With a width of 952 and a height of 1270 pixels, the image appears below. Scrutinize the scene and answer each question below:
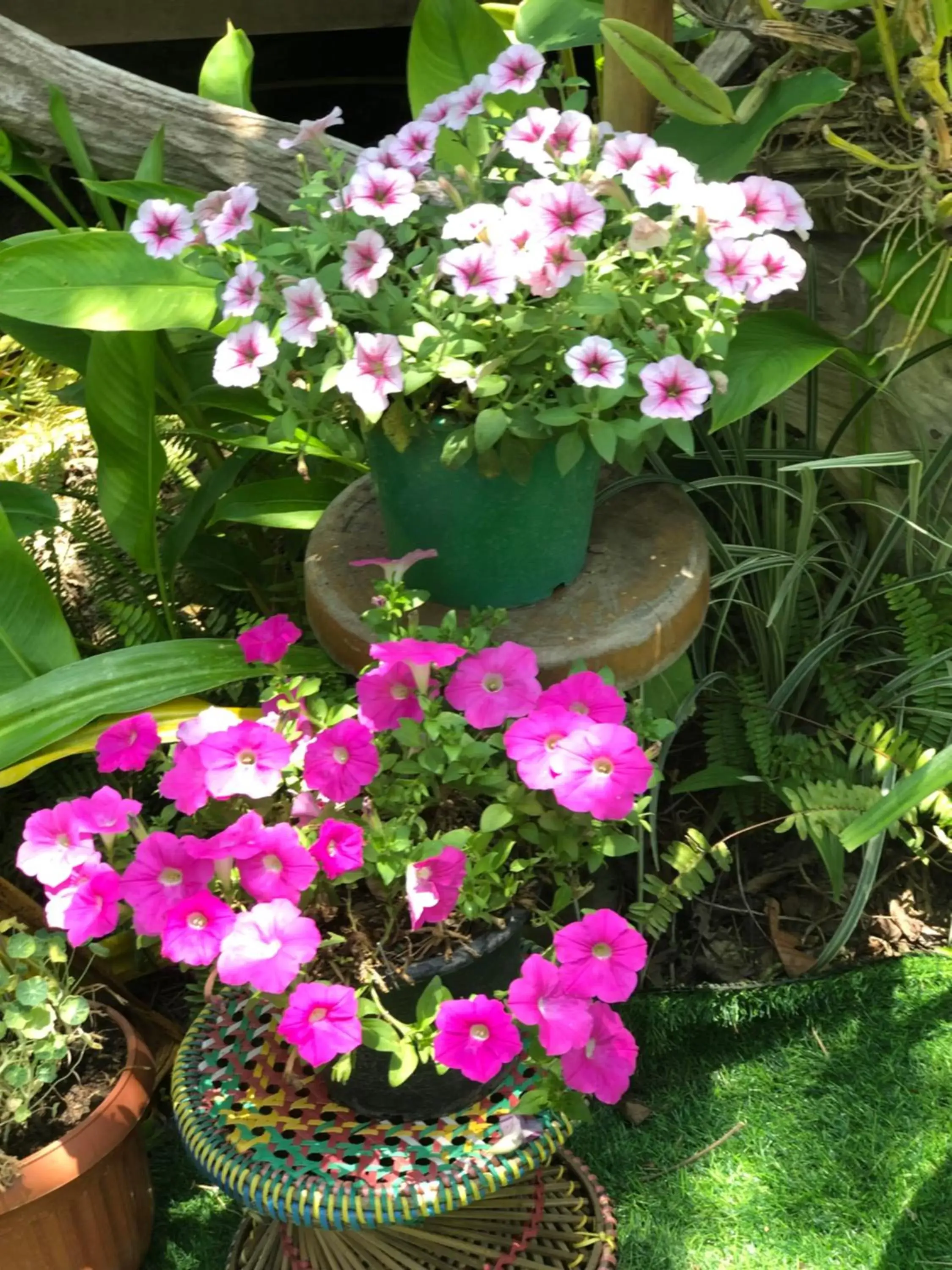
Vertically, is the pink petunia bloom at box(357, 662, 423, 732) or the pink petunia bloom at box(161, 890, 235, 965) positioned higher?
the pink petunia bloom at box(357, 662, 423, 732)

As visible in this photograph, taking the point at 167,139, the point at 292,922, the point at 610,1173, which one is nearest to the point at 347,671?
the point at 292,922

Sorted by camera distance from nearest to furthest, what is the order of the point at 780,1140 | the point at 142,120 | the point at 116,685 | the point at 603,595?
1. the point at 603,595
2. the point at 116,685
3. the point at 780,1140
4. the point at 142,120

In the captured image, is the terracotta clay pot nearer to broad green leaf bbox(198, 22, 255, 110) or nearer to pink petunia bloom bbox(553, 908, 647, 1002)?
pink petunia bloom bbox(553, 908, 647, 1002)

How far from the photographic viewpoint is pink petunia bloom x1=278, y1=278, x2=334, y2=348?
1.24 m

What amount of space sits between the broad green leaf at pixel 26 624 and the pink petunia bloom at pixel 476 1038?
2.93ft

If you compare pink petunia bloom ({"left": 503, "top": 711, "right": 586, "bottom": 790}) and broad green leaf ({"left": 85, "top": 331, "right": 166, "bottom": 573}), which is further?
broad green leaf ({"left": 85, "top": 331, "right": 166, "bottom": 573})

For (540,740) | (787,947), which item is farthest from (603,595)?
(787,947)

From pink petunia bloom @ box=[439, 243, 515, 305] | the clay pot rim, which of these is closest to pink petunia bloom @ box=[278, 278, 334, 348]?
pink petunia bloom @ box=[439, 243, 515, 305]

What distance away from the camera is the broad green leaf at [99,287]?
5.15 feet

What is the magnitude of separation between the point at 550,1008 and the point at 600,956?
0.24ft

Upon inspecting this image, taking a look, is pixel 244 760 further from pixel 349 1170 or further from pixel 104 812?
pixel 349 1170

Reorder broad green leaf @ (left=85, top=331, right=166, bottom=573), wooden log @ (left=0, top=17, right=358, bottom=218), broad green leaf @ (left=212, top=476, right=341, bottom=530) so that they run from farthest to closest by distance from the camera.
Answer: wooden log @ (left=0, top=17, right=358, bottom=218), broad green leaf @ (left=212, top=476, right=341, bottom=530), broad green leaf @ (left=85, top=331, right=166, bottom=573)

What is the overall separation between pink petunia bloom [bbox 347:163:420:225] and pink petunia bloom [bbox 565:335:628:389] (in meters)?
0.24

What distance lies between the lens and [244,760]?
1.24 metres
